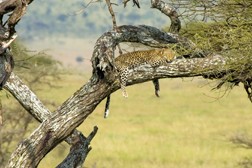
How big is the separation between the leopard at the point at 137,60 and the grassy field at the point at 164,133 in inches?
69.6

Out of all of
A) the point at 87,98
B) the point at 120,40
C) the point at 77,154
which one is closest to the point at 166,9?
the point at 120,40

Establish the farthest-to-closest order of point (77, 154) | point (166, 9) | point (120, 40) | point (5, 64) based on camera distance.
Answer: point (166, 9), point (77, 154), point (120, 40), point (5, 64)

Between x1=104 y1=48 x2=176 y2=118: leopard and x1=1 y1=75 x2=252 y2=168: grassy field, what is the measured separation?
5.80 feet

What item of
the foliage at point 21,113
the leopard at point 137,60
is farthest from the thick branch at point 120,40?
the foliage at point 21,113

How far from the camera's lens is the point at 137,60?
7777 millimetres

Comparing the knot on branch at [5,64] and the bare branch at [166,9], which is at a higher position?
the knot on branch at [5,64]

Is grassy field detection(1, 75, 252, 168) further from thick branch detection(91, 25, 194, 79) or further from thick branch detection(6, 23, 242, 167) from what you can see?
thick branch detection(6, 23, 242, 167)

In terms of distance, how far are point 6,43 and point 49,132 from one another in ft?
7.98

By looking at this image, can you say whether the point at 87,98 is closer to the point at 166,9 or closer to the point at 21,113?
the point at 166,9

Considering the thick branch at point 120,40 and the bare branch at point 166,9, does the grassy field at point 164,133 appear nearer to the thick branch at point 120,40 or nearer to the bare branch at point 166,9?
the bare branch at point 166,9

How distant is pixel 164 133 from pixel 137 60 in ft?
82.7

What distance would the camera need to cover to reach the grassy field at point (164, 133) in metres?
22.2

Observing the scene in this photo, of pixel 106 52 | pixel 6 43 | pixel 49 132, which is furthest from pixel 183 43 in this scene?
pixel 6 43

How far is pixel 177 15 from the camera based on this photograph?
27.5 ft
